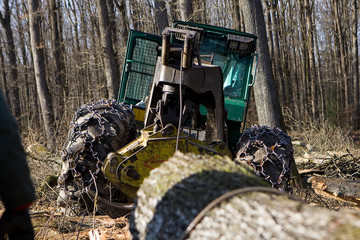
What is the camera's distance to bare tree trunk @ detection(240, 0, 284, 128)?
7.72m

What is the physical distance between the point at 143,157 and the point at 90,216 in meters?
1.17

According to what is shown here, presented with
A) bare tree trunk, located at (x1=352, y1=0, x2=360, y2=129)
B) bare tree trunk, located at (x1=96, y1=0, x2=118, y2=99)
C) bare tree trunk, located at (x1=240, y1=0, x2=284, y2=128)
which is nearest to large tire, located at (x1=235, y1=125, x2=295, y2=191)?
bare tree trunk, located at (x1=240, y1=0, x2=284, y2=128)

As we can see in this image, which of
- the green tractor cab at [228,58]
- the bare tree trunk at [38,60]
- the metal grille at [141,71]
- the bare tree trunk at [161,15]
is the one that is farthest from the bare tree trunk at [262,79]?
the bare tree trunk at [38,60]

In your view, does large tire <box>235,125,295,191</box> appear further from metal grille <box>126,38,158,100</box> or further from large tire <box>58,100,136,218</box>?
metal grille <box>126,38,158,100</box>

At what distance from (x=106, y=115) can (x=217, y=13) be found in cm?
2693

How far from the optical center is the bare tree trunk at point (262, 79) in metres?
7.72

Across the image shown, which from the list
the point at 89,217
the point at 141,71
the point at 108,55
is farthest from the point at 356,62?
the point at 89,217

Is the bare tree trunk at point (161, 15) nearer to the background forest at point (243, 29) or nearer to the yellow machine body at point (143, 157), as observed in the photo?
the background forest at point (243, 29)

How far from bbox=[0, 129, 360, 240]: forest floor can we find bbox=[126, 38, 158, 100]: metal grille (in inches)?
75.4

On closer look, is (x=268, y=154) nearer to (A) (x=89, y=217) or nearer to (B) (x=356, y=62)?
(A) (x=89, y=217)

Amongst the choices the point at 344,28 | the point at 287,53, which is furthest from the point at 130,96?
the point at 344,28

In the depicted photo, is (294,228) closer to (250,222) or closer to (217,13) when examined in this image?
(250,222)

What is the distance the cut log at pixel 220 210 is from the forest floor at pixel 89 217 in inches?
46.9

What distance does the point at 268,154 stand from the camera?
394 cm
